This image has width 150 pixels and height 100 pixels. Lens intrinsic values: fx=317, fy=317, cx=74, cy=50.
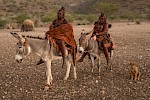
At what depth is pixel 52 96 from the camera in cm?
918

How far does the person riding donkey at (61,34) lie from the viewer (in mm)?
10234

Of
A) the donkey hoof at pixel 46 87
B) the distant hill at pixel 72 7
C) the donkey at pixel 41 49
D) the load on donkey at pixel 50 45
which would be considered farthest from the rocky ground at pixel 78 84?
the distant hill at pixel 72 7

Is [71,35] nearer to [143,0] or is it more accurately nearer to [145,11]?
[145,11]

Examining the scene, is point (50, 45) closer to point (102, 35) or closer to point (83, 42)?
point (83, 42)

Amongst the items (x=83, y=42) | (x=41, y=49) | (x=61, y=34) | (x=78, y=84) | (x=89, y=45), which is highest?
(x=61, y=34)

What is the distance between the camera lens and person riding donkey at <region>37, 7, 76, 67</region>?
10.2 meters

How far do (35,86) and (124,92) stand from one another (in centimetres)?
287

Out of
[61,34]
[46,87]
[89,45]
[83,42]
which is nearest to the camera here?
[46,87]

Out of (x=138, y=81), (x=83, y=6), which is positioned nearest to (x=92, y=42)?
(x=138, y=81)

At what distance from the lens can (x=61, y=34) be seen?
34.2ft

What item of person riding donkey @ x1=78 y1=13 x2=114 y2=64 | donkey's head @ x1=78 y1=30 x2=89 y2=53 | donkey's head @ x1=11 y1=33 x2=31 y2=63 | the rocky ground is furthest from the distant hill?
donkey's head @ x1=11 y1=33 x2=31 y2=63

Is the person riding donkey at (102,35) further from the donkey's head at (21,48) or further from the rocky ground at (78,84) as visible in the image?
the donkey's head at (21,48)

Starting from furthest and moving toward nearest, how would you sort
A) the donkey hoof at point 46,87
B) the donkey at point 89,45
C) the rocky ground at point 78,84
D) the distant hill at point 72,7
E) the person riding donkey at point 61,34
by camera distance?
the distant hill at point 72,7, the donkey at point 89,45, the person riding donkey at point 61,34, the donkey hoof at point 46,87, the rocky ground at point 78,84

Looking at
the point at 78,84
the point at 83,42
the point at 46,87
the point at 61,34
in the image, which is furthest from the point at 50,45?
the point at 83,42
